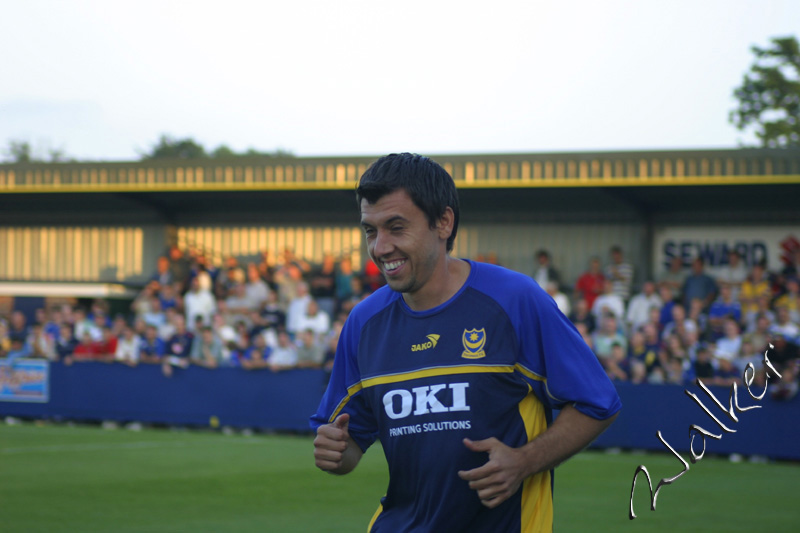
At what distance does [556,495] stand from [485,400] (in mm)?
7773

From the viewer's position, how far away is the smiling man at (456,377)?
323cm

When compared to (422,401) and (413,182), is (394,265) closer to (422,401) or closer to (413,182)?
(413,182)

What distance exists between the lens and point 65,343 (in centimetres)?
2153

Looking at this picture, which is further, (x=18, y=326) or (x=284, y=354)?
(x=18, y=326)

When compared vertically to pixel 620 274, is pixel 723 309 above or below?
below

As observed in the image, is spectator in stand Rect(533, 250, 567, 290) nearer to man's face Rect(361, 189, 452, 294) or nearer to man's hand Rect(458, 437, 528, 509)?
man's face Rect(361, 189, 452, 294)

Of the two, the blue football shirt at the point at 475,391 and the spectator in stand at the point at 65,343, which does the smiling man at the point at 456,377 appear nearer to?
the blue football shirt at the point at 475,391

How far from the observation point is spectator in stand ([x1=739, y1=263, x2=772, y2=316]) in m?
17.3

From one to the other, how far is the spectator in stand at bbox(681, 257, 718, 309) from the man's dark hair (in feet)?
53.4

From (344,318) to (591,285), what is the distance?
4817mm

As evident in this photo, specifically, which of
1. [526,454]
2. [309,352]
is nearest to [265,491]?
[309,352]

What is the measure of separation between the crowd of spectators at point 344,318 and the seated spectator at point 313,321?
0.02 m

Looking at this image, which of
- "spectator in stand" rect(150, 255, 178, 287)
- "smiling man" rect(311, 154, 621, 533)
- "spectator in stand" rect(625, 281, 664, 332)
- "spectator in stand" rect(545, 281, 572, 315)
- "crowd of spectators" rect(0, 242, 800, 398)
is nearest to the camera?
"smiling man" rect(311, 154, 621, 533)

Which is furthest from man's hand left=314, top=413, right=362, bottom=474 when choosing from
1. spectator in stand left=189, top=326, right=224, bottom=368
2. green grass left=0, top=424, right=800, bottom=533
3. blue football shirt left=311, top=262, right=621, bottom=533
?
spectator in stand left=189, top=326, right=224, bottom=368
